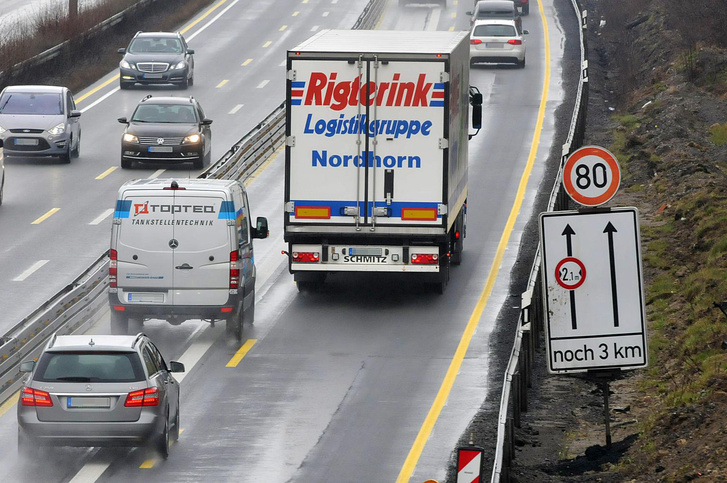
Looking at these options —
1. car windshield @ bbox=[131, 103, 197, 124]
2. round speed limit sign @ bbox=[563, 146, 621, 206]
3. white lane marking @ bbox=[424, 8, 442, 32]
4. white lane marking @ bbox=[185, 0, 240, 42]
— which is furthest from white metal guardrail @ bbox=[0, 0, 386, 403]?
white lane marking @ bbox=[424, 8, 442, 32]

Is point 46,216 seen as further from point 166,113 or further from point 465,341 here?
point 465,341

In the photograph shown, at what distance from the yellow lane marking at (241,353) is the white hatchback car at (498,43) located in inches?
1243

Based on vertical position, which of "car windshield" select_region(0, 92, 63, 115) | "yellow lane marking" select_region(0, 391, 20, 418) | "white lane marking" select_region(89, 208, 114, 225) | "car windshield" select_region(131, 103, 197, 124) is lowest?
"yellow lane marking" select_region(0, 391, 20, 418)

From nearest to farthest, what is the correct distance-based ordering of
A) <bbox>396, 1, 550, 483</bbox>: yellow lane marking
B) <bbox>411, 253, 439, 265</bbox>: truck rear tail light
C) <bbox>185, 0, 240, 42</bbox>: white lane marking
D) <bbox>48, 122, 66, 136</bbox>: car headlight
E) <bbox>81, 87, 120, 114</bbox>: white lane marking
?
<bbox>396, 1, 550, 483</bbox>: yellow lane marking → <bbox>411, 253, 439, 265</bbox>: truck rear tail light → <bbox>48, 122, 66, 136</bbox>: car headlight → <bbox>81, 87, 120, 114</bbox>: white lane marking → <bbox>185, 0, 240, 42</bbox>: white lane marking

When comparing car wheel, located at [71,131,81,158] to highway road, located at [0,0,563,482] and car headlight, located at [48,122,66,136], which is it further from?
car headlight, located at [48,122,66,136]

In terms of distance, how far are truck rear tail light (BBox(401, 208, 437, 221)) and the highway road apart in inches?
61.1

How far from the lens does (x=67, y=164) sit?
1444 inches

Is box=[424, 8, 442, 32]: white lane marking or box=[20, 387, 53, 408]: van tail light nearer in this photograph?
box=[20, 387, 53, 408]: van tail light

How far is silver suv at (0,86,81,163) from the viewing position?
35906mm

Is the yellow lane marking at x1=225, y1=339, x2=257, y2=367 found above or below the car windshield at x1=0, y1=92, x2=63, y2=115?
below

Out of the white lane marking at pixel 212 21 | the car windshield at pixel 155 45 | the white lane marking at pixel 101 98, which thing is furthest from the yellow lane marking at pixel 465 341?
the white lane marking at pixel 212 21

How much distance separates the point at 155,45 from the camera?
4841 centimetres

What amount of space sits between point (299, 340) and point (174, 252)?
2.30 meters

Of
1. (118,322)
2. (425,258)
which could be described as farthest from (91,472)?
(425,258)
